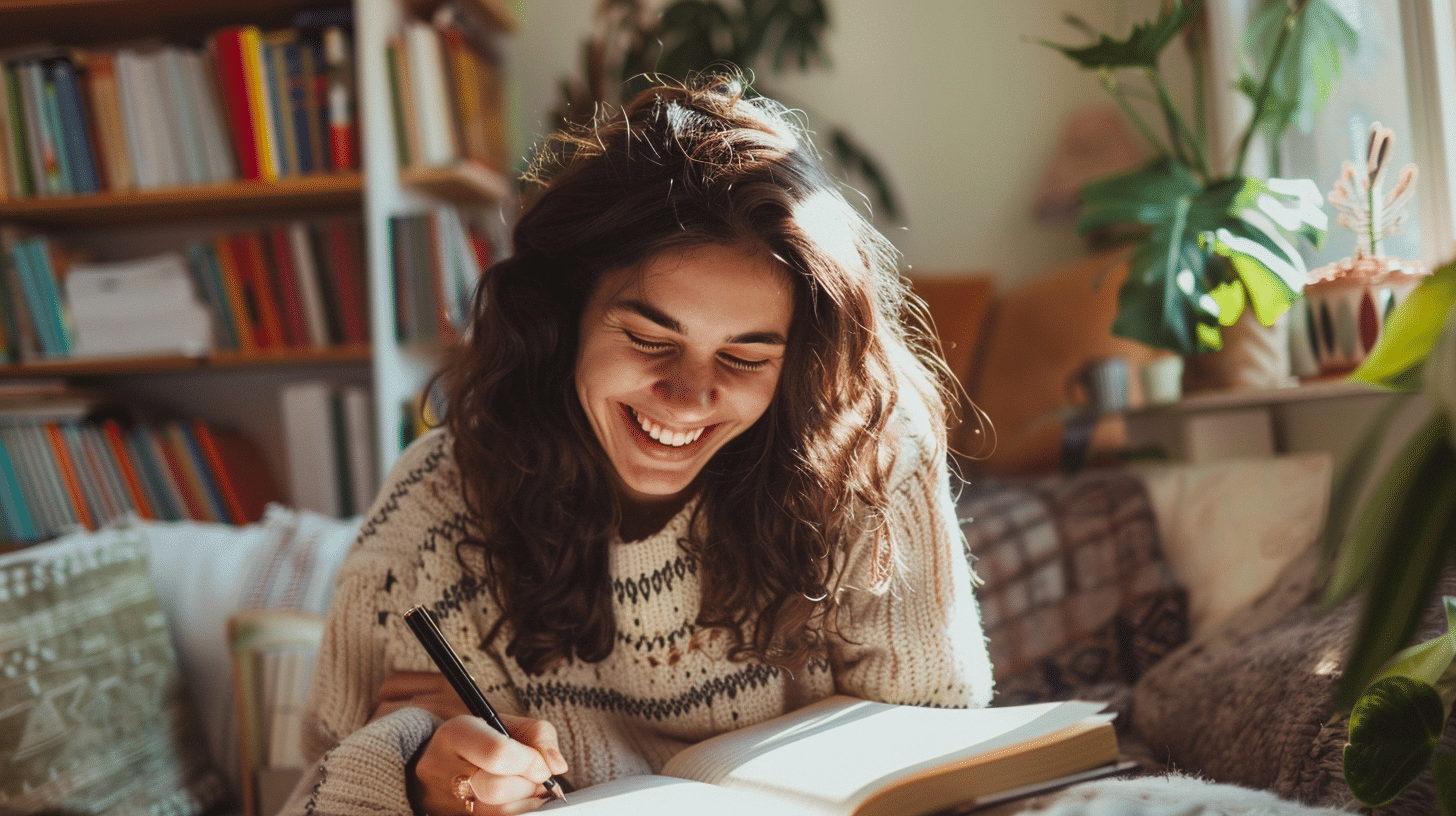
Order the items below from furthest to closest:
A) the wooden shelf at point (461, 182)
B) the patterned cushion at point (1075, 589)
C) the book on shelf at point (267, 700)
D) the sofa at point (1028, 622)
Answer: the wooden shelf at point (461, 182)
the patterned cushion at point (1075, 589)
the book on shelf at point (267, 700)
the sofa at point (1028, 622)

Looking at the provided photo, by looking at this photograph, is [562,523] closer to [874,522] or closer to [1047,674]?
[874,522]

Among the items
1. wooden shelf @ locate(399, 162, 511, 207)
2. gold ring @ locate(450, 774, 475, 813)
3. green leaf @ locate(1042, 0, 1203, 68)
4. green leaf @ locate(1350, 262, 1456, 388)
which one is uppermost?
wooden shelf @ locate(399, 162, 511, 207)

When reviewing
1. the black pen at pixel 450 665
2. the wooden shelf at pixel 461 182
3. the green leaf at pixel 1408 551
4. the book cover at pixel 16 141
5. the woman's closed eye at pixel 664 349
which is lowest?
the black pen at pixel 450 665

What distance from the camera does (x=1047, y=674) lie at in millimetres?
1359

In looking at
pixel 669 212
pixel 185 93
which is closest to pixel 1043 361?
pixel 669 212

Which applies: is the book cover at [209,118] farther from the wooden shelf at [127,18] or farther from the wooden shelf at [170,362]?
the wooden shelf at [170,362]

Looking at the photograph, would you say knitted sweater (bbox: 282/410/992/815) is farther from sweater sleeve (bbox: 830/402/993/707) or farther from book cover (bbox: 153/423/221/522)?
book cover (bbox: 153/423/221/522)

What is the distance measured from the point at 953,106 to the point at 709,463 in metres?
1.79

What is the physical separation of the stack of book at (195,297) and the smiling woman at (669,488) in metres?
1.20

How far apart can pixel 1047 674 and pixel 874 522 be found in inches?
→ 23.9

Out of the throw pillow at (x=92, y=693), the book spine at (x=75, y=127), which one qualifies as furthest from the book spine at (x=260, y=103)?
the throw pillow at (x=92, y=693)

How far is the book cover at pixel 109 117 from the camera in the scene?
193 cm

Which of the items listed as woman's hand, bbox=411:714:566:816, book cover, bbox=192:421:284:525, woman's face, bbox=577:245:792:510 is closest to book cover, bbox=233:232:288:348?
book cover, bbox=192:421:284:525

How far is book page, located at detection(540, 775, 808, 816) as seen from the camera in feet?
1.92
